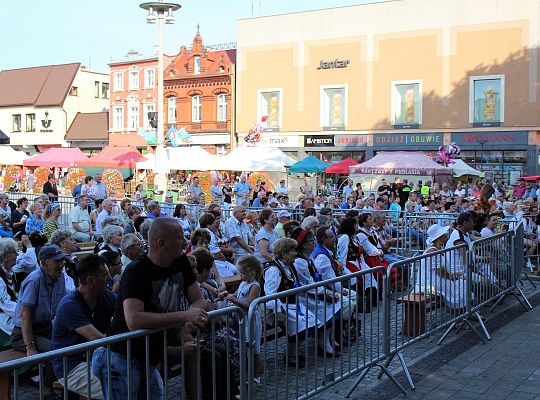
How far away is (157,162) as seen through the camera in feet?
93.7

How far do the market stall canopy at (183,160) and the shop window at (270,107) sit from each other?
1812 centimetres

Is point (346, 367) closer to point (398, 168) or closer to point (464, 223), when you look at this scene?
point (464, 223)

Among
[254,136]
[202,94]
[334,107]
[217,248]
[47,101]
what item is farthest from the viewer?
[47,101]

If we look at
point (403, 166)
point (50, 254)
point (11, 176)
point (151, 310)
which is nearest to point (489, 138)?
point (403, 166)

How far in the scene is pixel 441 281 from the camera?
7.97m

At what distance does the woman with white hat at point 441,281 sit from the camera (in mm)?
7676

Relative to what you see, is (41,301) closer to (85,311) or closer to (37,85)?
(85,311)

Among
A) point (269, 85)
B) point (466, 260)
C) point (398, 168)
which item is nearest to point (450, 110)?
point (269, 85)

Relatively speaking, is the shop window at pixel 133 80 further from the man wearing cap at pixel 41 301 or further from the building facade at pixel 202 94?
the man wearing cap at pixel 41 301

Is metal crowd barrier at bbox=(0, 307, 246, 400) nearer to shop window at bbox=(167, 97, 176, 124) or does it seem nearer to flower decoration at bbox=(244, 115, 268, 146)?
flower decoration at bbox=(244, 115, 268, 146)

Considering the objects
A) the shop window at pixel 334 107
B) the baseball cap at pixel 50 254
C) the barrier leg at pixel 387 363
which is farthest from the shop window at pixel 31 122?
the barrier leg at pixel 387 363

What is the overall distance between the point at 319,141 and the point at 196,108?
11.6 meters

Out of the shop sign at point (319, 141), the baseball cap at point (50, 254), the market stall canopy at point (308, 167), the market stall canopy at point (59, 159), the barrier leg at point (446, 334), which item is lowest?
the barrier leg at point (446, 334)

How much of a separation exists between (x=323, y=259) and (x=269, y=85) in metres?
38.8
